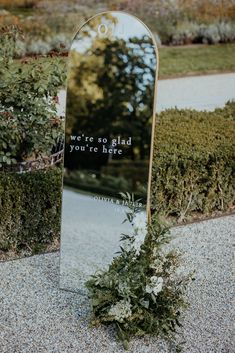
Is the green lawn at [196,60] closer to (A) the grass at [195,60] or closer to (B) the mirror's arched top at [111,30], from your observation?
(A) the grass at [195,60]

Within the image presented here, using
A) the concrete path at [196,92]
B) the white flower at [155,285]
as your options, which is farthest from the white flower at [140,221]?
the concrete path at [196,92]

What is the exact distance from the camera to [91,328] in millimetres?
3857

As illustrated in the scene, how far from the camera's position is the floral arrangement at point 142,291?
369 cm

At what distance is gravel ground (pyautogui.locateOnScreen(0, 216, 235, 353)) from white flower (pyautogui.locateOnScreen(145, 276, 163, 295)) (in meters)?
0.31

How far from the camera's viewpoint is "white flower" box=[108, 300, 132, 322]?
3.67 m

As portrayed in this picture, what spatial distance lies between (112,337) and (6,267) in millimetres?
1285

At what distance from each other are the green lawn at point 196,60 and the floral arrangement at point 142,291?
916cm

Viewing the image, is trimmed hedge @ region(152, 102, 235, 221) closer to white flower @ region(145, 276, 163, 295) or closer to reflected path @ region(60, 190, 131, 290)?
reflected path @ region(60, 190, 131, 290)

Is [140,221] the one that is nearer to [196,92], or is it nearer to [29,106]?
[29,106]

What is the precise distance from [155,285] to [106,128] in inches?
38.7

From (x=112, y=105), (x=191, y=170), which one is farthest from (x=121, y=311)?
(x=191, y=170)

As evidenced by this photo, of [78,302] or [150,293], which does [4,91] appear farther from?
[150,293]

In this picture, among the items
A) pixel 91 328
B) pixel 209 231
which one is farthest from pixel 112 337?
pixel 209 231

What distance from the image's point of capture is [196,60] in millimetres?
13688
